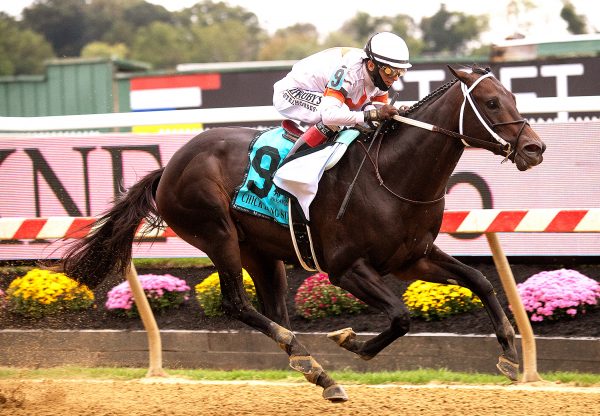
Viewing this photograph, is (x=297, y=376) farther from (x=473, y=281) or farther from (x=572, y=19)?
(x=572, y=19)

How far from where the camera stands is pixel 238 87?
46.8 ft

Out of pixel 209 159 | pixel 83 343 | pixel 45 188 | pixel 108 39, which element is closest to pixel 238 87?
pixel 45 188

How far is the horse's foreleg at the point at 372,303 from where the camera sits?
16.5 ft

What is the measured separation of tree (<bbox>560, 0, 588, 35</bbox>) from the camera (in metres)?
38.9

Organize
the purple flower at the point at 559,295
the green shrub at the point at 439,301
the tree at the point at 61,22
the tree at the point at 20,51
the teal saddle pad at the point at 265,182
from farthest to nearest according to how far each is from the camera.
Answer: the tree at the point at 61,22, the tree at the point at 20,51, the green shrub at the point at 439,301, the purple flower at the point at 559,295, the teal saddle pad at the point at 265,182

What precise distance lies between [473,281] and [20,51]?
3642cm

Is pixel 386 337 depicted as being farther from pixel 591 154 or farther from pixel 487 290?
pixel 591 154

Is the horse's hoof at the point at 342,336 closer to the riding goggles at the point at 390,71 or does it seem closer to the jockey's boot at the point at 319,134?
the jockey's boot at the point at 319,134

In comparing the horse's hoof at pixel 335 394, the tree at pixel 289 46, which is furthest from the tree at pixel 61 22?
the horse's hoof at pixel 335 394

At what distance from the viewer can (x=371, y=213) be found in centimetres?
518

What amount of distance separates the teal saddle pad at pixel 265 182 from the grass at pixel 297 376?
54.3 inches

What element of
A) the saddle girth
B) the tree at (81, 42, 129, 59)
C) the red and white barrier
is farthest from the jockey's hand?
the tree at (81, 42, 129, 59)

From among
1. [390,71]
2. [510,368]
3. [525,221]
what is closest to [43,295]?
[390,71]

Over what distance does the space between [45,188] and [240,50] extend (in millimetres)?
43227
